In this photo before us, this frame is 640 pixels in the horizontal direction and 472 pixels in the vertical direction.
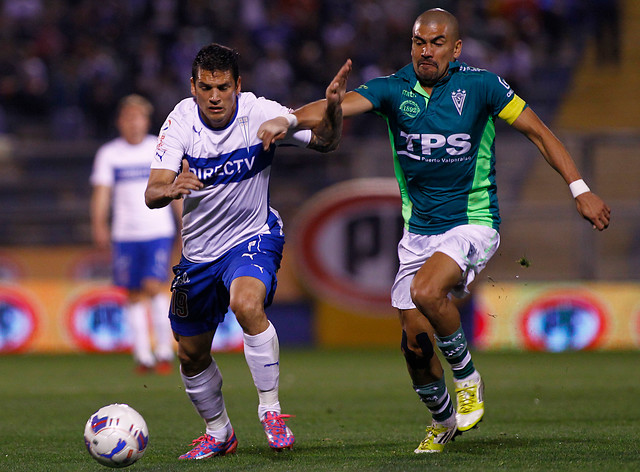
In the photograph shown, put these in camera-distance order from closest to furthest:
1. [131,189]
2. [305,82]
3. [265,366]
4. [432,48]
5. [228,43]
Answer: [265,366]
[432,48]
[131,189]
[305,82]
[228,43]

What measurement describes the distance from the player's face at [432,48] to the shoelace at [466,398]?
1693 mm

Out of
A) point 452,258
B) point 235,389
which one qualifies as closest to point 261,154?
point 452,258

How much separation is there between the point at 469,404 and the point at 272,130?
1783mm

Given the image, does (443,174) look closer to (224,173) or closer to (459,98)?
(459,98)

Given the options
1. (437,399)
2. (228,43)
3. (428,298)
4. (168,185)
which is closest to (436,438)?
(437,399)

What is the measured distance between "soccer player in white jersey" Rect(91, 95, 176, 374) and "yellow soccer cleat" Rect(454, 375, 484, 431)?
5.29m

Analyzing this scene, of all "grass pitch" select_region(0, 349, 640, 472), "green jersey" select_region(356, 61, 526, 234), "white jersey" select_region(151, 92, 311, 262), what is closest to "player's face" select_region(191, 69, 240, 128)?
"white jersey" select_region(151, 92, 311, 262)

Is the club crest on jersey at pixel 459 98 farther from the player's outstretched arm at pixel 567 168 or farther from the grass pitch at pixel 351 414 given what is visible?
the grass pitch at pixel 351 414

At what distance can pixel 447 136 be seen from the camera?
5.46 m

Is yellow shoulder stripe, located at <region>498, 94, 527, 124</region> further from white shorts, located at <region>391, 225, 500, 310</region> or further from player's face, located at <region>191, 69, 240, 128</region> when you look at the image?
player's face, located at <region>191, 69, 240, 128</region>

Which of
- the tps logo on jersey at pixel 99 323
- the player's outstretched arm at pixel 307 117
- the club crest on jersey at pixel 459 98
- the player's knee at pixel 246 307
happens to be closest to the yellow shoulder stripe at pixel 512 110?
the club crest on jersey at pixel 459 98

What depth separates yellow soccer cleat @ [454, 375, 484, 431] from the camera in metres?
5.31

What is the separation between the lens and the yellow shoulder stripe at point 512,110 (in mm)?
5402

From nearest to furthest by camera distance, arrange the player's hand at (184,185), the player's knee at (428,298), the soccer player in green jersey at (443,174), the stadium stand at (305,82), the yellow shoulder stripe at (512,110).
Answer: the player's hand at (184,185) → the player's knee at (428,298) → the soccer player in green jersey at (443,174) → the yellow shoulder stripe at (512,110) → the stadium stand at (305,82)
